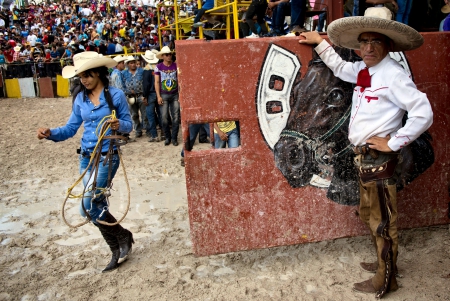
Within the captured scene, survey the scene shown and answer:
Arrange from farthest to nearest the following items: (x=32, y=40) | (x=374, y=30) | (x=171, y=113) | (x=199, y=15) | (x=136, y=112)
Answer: (x=32, y=40)
(x=136, y=112)
(x=171, y=113)
(x=199, y=15)
(x=374, y=30)

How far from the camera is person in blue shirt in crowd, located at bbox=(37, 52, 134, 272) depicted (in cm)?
414

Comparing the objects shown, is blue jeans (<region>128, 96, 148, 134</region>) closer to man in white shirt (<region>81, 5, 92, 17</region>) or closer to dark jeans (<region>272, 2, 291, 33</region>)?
dark jeans (<region>272, 2, 291, 33</region>)

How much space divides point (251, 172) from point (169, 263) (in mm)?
1256

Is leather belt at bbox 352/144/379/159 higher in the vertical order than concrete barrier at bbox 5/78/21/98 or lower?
higher

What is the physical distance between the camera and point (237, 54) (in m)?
3.74

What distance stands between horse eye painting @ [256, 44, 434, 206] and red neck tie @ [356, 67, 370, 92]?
1.44ft

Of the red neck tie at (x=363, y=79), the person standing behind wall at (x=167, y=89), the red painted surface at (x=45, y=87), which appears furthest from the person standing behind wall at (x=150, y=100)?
the red painted surface at (x=45, y=87)

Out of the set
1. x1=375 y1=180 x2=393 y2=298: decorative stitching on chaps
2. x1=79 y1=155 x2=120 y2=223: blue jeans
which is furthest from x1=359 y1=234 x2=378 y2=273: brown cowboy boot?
x1=79 y1=155 x2=120 y2=223: blue jeans

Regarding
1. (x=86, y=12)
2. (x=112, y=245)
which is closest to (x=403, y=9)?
(x=112, y=245)

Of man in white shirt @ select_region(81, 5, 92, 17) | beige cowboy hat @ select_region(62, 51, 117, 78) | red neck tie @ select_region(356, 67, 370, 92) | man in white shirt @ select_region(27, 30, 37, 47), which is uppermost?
man in white shirt @ select_region(81, 5, 92, 17)

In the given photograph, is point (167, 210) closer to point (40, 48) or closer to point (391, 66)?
point (391, 66)

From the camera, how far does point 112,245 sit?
4402 millimetres

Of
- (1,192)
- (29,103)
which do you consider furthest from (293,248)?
(29,103)

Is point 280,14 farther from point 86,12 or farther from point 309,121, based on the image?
point 86,12
